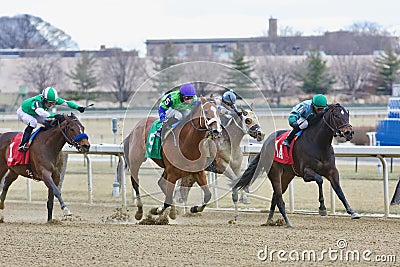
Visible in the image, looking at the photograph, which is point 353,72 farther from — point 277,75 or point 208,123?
point 208,123

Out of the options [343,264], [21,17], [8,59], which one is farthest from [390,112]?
[21,17]

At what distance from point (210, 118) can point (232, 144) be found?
225cm

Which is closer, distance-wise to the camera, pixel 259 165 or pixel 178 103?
pixel 178 103

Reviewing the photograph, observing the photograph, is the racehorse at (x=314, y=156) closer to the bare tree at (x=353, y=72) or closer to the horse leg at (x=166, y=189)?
the horse leg at (x=166, y=189)

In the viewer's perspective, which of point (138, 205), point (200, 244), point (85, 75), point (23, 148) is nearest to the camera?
point (200, 244)

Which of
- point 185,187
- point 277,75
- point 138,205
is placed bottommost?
point 138,205

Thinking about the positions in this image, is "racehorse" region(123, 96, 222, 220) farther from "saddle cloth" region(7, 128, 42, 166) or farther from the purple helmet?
"saddle cloth" region(7, 128, 42, 166)

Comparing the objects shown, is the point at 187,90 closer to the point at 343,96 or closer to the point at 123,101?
the point at 123,101

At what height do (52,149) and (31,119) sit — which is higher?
(31,119)

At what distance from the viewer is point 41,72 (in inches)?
1972

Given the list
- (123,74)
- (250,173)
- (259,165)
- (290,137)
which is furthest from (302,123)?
→ (123,74)

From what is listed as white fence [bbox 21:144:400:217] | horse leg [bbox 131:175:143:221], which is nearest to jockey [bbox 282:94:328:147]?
white fence [bbox 21:144:400:217]

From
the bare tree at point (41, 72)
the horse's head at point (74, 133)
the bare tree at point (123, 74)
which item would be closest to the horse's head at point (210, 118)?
the horse's head at point (74, 133)
